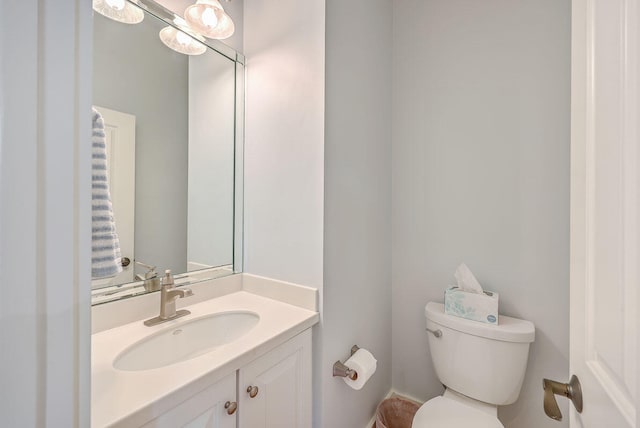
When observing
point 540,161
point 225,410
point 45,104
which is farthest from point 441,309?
point 45,104

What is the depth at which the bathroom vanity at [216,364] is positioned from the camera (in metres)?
0.66

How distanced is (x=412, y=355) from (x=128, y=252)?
1578mm

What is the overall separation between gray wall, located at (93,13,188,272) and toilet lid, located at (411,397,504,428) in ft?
4.02

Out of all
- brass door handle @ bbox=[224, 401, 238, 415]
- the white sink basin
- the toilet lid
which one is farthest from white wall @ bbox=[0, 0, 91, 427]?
the toilet lid

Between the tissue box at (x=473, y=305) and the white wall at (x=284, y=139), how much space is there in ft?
2.30

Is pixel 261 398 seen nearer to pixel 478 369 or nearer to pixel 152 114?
pixel 478 369

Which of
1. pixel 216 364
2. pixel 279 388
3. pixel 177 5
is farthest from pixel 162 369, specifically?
pixel 177 5

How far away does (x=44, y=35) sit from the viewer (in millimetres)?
324

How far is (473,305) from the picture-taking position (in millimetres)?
1310

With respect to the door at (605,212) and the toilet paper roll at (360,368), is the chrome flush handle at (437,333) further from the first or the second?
the door at (605,212)

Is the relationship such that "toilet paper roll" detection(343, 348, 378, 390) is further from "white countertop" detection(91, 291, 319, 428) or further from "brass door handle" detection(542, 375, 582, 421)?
"brass door handle" detection(542, 375, 582, 421)

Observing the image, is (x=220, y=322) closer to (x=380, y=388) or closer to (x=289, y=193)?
(x=289, y=193)

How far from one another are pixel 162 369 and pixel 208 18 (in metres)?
1.26

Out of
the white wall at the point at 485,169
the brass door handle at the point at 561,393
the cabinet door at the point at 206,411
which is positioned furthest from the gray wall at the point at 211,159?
the brass door handle at the point at 561,393
